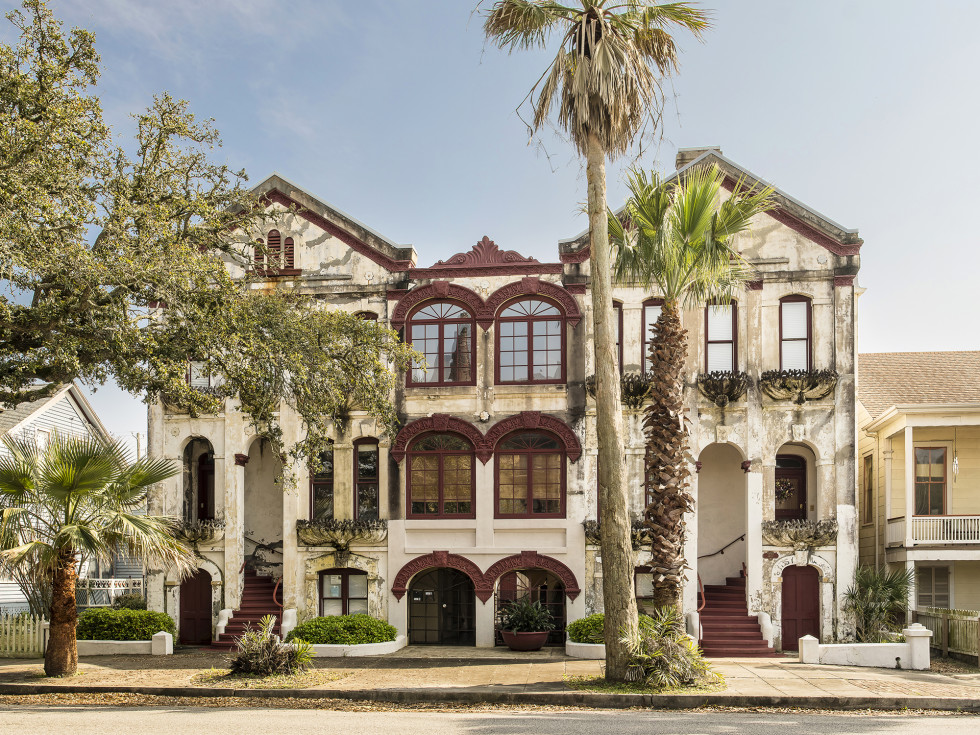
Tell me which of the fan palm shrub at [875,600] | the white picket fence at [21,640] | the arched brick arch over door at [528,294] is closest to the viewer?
the white picket fence at [21,640]

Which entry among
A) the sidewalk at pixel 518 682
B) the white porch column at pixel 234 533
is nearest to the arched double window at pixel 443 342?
the white porch column at pixel 234 533

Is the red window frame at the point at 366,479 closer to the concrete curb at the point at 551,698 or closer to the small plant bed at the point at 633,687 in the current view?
the concrete curb at the point at 551,698

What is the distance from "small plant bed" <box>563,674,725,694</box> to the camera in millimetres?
15188

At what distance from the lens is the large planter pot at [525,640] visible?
71.8ft

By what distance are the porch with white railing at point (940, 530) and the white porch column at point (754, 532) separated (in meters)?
3.17

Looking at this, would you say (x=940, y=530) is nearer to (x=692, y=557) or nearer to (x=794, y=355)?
(x=794, y=355)

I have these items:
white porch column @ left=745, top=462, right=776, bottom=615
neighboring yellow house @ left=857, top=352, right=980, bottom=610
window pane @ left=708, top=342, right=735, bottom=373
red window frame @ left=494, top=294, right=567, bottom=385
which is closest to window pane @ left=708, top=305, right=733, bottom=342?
window pane @ left=708, top=342, right=735, bottom=373

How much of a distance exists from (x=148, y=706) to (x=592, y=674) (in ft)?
24.0

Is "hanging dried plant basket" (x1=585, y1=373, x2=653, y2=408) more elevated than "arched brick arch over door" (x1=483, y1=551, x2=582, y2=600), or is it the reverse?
"hanging dried plant basket" (x1=585, y1=373, x2=653, y2=408)

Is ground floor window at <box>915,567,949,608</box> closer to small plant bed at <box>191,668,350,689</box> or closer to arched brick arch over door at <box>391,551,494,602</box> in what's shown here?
arched brick arch over door at <box>391,551,494,602</box>

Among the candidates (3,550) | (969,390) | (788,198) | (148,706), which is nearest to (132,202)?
(3,550)

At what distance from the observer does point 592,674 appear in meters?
17.0

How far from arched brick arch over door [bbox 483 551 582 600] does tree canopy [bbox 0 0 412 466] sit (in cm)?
659

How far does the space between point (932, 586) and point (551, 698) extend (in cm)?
1335
